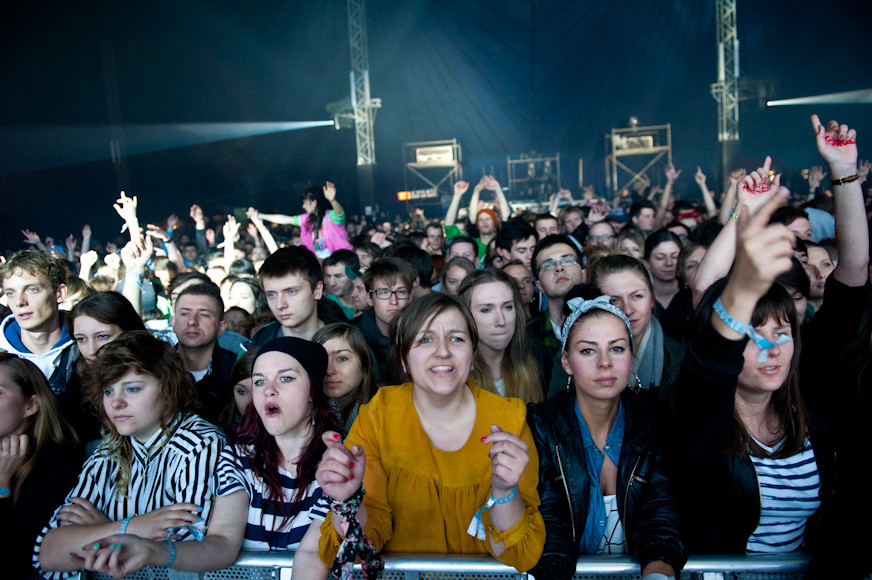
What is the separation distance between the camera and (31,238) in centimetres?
656

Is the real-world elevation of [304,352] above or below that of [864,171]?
below

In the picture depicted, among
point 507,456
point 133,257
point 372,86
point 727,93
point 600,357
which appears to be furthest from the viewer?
point 372,86

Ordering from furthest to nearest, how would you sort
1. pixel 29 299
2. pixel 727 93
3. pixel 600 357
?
pixel 727 93 < pixel 29 299 < pixel 600 357

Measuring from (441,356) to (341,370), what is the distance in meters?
0.85

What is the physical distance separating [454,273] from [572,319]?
5.83 feet

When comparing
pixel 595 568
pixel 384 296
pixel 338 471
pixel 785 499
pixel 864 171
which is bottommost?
pixel 595 568

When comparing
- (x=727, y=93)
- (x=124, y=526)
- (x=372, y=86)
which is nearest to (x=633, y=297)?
(x=124, y=526)

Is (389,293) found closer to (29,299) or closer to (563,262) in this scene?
(563,262)

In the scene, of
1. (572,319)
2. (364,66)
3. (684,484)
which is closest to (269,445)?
(572,319)

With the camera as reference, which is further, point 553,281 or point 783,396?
point 553,281

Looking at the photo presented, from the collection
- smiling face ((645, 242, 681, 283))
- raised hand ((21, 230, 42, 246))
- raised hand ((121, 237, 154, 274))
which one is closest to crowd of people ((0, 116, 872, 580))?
raised hand ((121, 237, 154, 274))

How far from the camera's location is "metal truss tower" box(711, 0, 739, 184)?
540 inches

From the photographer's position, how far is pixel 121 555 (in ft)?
4.50

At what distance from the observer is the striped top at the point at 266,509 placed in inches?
68.3
